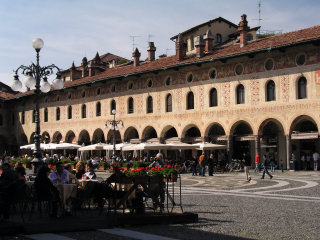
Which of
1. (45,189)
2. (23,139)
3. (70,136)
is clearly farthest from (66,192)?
(23,139)

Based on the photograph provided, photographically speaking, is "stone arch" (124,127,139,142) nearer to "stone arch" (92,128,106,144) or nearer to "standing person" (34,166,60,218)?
"stone arch" (92,128,106,144)

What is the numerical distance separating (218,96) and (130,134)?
10.9 meters

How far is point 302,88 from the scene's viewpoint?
29.9 m

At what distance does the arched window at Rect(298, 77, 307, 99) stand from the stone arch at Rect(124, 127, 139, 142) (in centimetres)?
1602

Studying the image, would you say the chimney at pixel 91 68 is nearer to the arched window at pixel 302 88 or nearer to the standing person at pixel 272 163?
the standing person at pixel 272 163

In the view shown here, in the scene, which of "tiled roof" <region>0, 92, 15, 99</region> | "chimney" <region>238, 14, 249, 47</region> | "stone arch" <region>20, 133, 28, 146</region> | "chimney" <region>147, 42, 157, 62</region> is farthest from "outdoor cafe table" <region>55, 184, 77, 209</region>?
"tiled roof" <region>0, 92, 15, 99</region>

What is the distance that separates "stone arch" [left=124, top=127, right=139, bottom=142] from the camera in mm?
41500

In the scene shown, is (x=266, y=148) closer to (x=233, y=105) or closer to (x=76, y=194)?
(x=233, y=105)

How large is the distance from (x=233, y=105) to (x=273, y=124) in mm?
3047

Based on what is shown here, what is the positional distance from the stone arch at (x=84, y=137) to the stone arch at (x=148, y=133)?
8.47 meters

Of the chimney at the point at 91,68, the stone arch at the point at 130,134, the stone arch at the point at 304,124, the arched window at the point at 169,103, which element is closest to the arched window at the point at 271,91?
the stone arch at the point at 304,124

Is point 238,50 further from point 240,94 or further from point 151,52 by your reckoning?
point 151,52

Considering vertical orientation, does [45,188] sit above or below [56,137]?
below

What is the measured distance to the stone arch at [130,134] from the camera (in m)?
41.5
